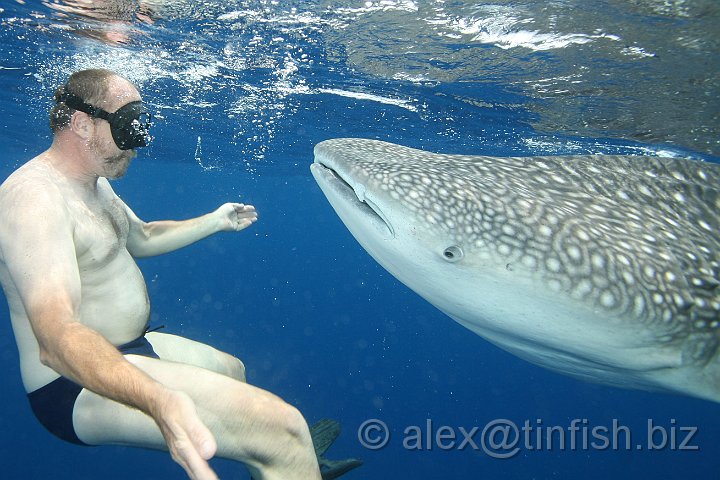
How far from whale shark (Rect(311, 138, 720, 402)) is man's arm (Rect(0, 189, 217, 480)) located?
1.42 metres

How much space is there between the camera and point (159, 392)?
5.19 feet

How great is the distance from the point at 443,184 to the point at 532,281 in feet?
2.59

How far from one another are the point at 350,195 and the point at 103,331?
208 cm

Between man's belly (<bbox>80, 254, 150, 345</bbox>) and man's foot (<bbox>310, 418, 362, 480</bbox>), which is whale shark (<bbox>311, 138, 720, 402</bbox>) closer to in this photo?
man's belly (<bbox>80, 254, 150, 345</bbox>)

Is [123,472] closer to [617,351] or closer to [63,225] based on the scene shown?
[63,225]

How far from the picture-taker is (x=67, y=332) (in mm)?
1845

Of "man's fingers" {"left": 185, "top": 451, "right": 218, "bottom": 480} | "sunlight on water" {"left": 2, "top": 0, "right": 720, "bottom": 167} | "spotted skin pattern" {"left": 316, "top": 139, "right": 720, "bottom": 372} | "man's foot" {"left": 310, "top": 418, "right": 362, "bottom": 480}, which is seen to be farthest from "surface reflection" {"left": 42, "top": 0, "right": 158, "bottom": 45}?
"man's fingers" {"left": 185, "top": 451, "right": 218, "bottom": 480}

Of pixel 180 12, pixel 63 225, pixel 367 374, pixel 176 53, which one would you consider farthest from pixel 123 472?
pixel 367 374

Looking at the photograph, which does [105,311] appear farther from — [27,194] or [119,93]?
[119,93]

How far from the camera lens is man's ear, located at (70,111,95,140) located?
309 centimetres

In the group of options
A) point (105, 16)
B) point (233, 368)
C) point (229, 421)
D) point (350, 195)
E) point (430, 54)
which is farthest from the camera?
point (430, 54)

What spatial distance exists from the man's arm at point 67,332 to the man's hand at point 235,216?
1901 mm

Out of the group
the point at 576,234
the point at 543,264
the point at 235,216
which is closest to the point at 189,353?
the point at 235,216

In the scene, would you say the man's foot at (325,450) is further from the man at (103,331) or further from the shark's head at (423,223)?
the shark's head at (423,223)
